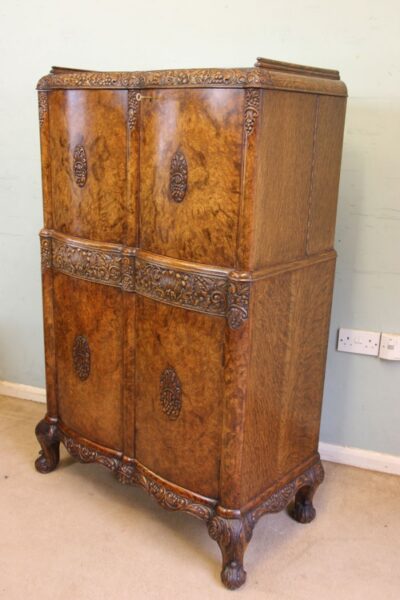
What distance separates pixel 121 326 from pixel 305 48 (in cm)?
105

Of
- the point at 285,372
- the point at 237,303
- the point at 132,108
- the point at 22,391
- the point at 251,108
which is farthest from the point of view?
the point at 22,391

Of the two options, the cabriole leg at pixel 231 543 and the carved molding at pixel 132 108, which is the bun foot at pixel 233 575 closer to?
the cabriole leg at pixel 231 543

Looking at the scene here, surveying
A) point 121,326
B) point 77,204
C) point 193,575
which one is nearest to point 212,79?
point 77,204

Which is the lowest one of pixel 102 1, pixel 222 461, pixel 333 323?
pixel 222 461

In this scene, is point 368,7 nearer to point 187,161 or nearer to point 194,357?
point 187,161

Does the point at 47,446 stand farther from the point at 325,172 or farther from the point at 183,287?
the point at 325,172

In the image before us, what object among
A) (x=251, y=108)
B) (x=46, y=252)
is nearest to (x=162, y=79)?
(x=251, y=108)

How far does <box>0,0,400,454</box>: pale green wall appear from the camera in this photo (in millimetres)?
2027

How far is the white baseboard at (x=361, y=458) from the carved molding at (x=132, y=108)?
1.35 metres

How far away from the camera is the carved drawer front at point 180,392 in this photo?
5.46 ft

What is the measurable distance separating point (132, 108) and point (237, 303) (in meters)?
0.57

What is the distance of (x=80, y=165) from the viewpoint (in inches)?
72.2

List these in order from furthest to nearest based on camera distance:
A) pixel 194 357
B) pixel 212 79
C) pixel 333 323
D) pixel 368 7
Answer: pixel 333 323 → pixel 368 7 → pixel 194 357 → pixel 212 79

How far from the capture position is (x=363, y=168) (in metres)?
2.10
